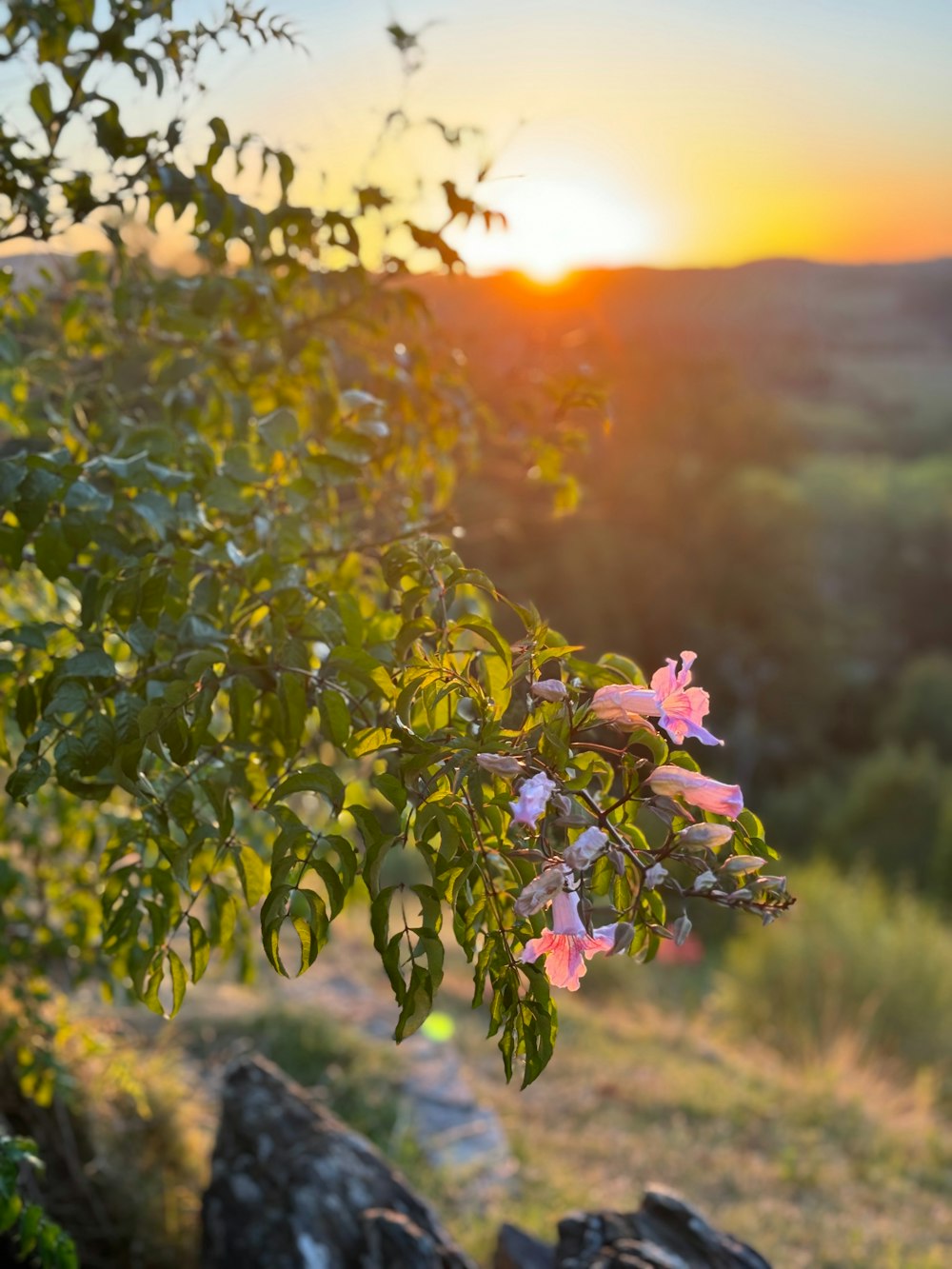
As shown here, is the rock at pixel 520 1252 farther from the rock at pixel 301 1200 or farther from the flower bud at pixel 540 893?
the flower bud at pixel 540 893

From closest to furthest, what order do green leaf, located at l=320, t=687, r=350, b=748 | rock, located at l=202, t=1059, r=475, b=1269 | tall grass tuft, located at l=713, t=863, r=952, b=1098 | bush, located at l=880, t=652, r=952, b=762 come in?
green leaf, located at l=320, t=687, r=350, b=748 < rock, located at l=202, t=1059, r=475, b=1269 < tall grass tuft, located at l=713, t=863, r=952, b=1098 < bush, located at l=880, t=652, r=952, b=762

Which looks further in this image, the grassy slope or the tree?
the grassy slope

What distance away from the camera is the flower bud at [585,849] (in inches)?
34.6

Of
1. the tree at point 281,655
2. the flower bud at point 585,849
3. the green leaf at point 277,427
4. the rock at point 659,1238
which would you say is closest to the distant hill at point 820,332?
the tree at point 281,655

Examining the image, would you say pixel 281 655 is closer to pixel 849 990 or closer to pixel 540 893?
pixel 540 893

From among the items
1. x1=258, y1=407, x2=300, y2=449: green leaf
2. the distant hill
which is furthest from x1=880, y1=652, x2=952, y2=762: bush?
x1=258, y1=407, x2=300, y2=449: green leaf

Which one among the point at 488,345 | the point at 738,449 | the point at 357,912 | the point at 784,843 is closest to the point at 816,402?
the point at 738,449

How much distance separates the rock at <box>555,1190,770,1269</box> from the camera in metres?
2.00

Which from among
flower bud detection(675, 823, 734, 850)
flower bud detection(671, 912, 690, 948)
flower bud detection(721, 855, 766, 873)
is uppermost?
flower bud detection(675, 823, 734, 850)

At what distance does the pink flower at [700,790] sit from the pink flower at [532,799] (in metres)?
0.10

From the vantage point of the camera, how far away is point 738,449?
32.1m

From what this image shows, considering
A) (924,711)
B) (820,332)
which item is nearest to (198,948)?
(924,711)

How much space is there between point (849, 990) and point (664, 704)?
764 cm

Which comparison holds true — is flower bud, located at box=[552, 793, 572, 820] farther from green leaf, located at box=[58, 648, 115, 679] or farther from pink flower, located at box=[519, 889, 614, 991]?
green leaf, located at box=[58, 648, 115, 679]
